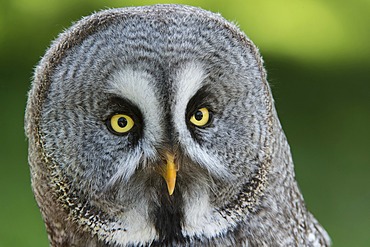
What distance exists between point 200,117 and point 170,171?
0.48 ft

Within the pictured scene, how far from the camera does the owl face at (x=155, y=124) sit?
6.04 feet

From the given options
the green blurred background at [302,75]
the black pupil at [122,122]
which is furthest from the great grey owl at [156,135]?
the green blurred background at [302,75]

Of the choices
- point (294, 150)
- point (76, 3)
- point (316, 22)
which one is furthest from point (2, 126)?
point (316, 22)

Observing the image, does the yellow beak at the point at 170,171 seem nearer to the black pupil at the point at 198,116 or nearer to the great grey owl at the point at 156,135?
the great grey owl at the point at 156,135

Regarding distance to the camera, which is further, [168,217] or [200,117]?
[168,217]

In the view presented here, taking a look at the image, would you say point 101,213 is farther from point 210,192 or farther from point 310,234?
point 310,234

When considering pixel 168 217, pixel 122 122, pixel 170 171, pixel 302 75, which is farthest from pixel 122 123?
pixel 302 75

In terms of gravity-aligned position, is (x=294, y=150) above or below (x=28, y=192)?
above

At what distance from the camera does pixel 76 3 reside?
4855 millimetres

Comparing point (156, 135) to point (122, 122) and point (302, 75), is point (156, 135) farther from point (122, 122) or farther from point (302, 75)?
point (302, 75)

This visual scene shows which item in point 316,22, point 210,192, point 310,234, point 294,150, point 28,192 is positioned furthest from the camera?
point 316,22

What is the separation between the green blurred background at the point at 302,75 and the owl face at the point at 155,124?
2.33 metres

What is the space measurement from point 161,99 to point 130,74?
0.10 metres

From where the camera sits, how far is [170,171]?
1.83 meters
